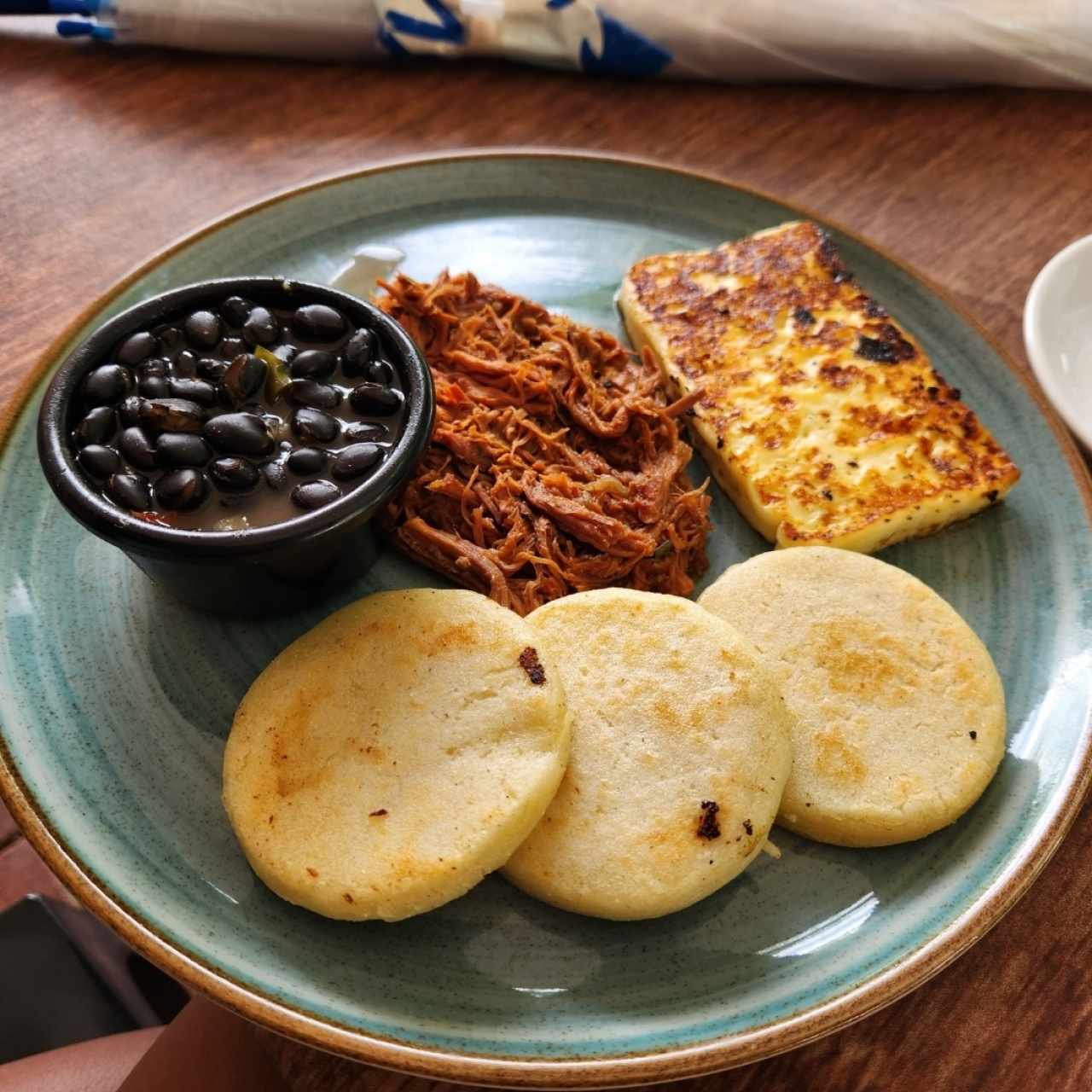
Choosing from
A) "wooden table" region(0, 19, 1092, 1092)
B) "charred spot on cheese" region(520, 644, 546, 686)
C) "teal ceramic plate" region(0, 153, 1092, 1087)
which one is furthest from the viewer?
"wooden table" region(0, 19, 1092, 1092)

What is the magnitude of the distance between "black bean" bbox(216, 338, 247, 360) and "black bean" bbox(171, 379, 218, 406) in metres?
0.14

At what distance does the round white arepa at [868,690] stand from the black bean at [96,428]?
4.83ft

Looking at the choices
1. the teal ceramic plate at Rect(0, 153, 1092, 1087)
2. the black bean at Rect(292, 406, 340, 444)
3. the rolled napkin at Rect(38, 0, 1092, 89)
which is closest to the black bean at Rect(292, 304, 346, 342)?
the black bean at Rect(292, 406, 340, 444)

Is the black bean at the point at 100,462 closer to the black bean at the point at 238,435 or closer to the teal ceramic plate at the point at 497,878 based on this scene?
the black bean at the point at 238,435

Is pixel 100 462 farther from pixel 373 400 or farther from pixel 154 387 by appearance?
pixel 373 400

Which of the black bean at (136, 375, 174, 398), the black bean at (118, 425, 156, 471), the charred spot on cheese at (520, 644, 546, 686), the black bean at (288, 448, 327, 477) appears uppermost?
the black bean at (136, 375, 174, 398)

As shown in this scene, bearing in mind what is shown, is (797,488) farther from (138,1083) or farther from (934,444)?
(138,1083)

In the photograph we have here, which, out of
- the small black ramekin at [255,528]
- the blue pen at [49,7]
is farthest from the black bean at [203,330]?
the blue pen at [49,7]

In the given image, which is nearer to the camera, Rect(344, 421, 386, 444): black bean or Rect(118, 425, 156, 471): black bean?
Rect(118, 425, 156, 471): black bean

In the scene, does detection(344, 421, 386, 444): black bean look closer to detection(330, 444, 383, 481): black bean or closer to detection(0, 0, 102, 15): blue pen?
detection(330, 444, 383, 481): black bean

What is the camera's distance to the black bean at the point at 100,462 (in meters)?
2.33

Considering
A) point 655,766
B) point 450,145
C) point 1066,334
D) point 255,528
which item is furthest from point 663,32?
point 655,766

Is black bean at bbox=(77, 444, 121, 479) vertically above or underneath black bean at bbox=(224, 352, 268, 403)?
underneath

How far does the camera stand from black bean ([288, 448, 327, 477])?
238 centimetres
